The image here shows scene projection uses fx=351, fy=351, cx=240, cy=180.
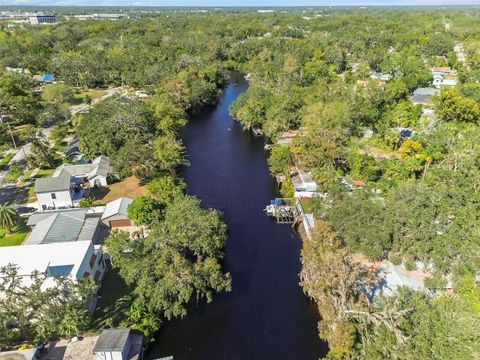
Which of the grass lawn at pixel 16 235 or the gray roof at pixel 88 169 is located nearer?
the grass lawn at pixel 16 235

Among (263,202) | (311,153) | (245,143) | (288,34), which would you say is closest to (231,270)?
(263,202)

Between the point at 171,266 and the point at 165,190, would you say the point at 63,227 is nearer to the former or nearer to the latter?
the point at 165,190

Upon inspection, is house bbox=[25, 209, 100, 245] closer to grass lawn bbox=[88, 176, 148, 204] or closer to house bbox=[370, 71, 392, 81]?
grass lawn bbox=[88, 176, 148, 204]

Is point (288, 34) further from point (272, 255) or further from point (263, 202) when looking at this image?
point (272, 255)

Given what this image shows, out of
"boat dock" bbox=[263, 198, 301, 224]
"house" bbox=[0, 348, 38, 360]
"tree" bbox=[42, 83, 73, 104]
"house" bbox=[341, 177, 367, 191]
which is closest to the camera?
"house" bbox=[0, 348, 38, 360]

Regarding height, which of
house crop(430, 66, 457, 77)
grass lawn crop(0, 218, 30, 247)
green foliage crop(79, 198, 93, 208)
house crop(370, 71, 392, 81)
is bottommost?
grass lawn crop(0, 218, 30, 247)

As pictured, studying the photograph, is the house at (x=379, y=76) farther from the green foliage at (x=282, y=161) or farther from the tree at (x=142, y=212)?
the tree at (x=142, y=212)

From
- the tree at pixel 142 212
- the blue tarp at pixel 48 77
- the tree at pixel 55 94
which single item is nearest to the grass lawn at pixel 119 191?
the tree at pixel 142 212

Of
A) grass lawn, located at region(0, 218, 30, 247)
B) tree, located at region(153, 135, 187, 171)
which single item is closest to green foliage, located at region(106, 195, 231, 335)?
grass lawn, located at region(0, 218, 30, 247)
